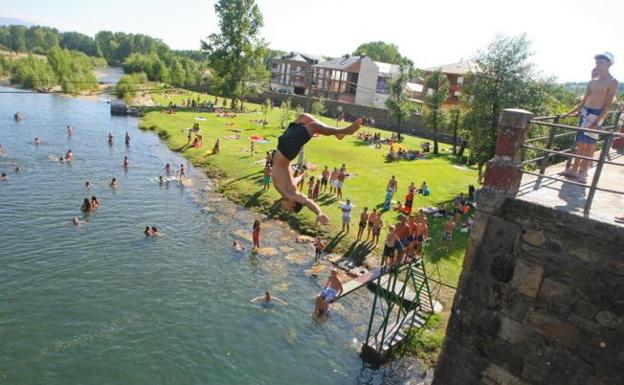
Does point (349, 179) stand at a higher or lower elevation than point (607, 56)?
lower

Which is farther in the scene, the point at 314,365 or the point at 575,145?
the point at 314,365

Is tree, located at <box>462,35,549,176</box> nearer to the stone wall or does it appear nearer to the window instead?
the stone wall

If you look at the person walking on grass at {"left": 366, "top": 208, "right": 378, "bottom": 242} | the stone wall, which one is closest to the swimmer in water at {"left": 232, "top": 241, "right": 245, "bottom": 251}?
the person walking on grass at {"left": 366, "top": 208, "right": 378, "bottom": 242}

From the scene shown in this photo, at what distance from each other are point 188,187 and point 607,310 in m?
30.2

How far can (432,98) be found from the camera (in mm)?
52125

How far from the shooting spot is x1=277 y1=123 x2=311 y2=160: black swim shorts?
5973 mm

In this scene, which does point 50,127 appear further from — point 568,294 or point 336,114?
point 568,294

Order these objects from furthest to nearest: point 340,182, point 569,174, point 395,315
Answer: point 340,182
point 395,315
point 569,174

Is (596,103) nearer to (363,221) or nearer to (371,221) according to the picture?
(371,221)

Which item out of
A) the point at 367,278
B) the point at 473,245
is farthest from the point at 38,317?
the point at 473,245

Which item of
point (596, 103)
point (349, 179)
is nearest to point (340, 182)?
point (349, 179)

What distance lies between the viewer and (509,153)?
24.8ft

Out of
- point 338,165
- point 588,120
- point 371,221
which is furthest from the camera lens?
point 338,165

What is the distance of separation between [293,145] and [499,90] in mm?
27798
